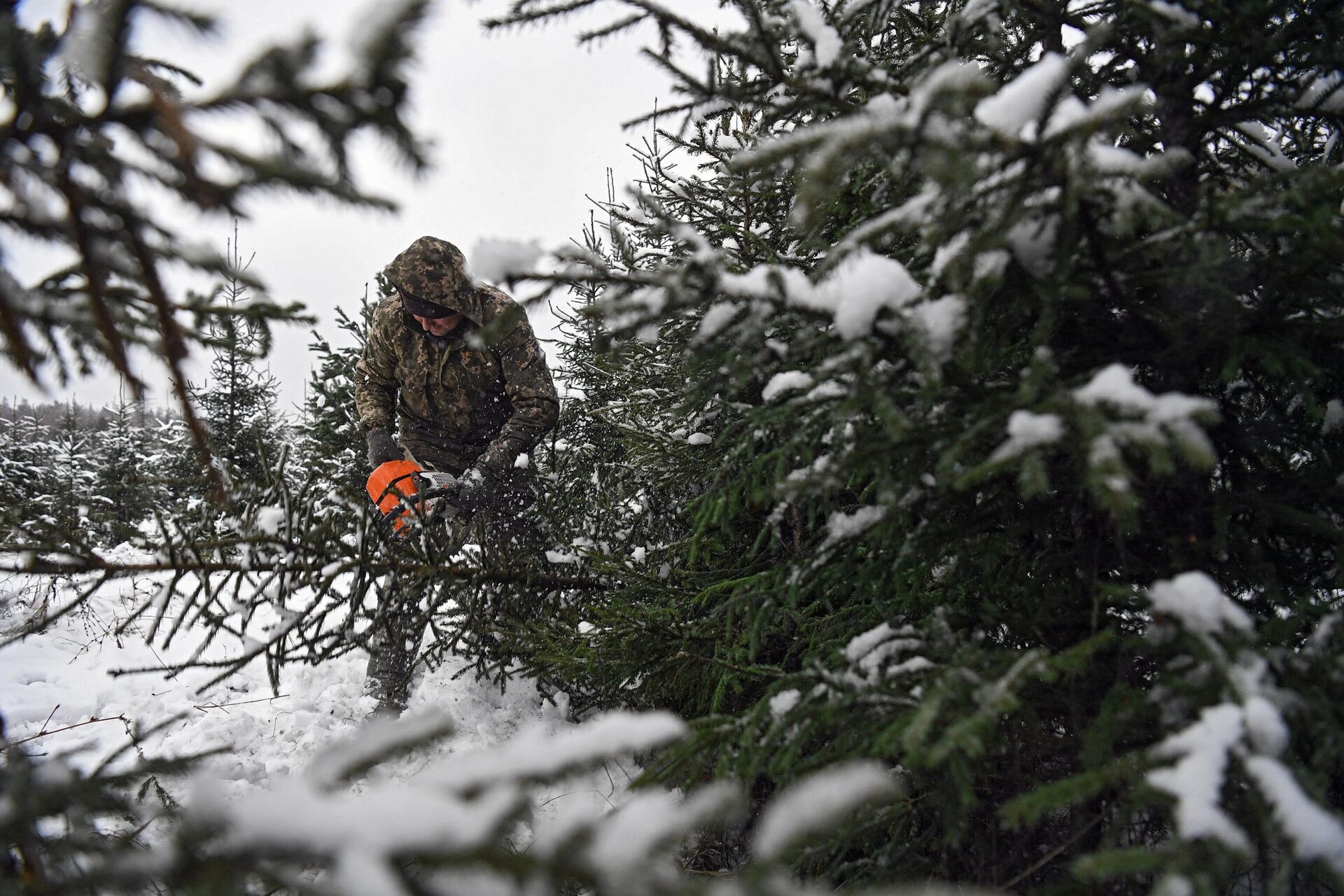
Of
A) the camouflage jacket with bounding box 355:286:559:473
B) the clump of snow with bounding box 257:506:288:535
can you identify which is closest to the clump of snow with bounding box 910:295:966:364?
the clump of snow with bounding box 257:506:288:535

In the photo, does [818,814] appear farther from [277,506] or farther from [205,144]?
[277,506]

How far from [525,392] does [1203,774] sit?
13.3 feet

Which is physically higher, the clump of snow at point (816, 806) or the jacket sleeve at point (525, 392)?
the jacket sleeve at point (525, 392)

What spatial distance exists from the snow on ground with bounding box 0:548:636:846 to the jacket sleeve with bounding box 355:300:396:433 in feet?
6.06

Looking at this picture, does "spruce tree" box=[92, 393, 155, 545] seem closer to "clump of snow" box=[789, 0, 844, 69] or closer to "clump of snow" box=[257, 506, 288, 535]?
"clump of snow" box=[257, 506, 288, 535]

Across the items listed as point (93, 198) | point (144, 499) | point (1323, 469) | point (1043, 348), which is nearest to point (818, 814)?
point (1043, 348)

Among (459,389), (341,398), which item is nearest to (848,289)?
(459,389)

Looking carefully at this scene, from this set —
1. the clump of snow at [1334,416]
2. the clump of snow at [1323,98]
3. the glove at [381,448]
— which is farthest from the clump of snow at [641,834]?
the glove at [381,448]

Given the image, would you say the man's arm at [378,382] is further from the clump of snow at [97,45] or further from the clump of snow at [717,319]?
the clump of snow at [97,45]

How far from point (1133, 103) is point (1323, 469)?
4.09 ft

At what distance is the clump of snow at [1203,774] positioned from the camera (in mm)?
972

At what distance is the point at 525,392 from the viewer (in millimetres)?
4492

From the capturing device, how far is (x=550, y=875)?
694 millimetres

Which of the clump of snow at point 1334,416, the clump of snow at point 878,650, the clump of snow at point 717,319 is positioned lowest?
the clump of snow at point 878,650
